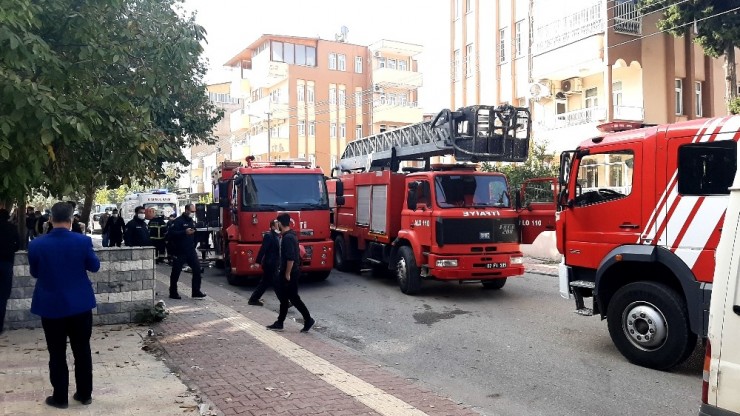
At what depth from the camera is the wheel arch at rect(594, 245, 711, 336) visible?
6465 mm

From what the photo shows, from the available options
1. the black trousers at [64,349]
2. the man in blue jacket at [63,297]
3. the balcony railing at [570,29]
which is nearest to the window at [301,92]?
the balcony railing at [570,29]

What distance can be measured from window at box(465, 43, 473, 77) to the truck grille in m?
18.5

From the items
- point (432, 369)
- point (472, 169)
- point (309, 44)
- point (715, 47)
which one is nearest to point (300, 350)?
point (432, 369)

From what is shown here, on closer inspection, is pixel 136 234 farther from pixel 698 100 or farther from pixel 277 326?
pixel 698 100

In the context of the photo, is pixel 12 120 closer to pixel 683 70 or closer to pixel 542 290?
pixel 542 290

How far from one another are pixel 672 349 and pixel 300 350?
4.20 meters

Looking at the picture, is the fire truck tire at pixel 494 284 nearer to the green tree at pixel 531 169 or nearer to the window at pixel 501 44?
the green tree at pixel 531 169

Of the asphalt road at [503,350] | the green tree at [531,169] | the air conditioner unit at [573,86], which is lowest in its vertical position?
the asphalt road at [503,350]

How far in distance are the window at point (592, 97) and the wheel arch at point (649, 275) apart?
1699 cm

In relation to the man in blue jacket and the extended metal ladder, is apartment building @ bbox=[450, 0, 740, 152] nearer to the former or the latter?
the extended metal ladder

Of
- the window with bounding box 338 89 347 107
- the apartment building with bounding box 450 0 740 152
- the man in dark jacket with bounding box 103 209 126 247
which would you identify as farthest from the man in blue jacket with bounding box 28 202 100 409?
the window with bounding box 338 89 347 107

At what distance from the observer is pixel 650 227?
23.0 feet

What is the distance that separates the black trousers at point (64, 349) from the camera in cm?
533

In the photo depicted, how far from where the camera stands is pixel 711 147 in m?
6.39
